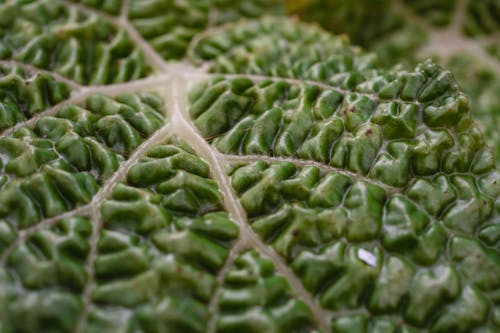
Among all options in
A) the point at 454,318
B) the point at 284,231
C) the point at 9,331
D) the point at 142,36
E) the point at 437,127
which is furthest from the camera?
the point at 142,36

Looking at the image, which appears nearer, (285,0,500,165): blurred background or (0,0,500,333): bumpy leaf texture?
(0,0,500,333): bumpy leaf texture

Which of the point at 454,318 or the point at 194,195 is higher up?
the point at 194,195

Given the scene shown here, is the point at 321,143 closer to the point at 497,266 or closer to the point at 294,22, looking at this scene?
the point at 497,266

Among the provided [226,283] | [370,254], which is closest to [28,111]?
[226,283]

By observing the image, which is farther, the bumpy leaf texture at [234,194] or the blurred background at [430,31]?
the blurred background at [430,31]

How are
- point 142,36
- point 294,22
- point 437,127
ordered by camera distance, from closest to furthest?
point 437,127 → point 142,36 → point 294,22
